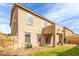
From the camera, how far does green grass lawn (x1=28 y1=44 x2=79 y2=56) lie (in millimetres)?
4426

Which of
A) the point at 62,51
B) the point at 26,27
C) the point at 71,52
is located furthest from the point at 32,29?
the point at 71,52

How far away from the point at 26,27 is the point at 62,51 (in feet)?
3.05

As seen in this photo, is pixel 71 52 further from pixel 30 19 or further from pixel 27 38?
pixel 30 19

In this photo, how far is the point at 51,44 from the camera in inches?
177

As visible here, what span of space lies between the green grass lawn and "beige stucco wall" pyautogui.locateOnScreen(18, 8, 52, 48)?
231 millimetres

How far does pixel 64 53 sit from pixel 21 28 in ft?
3.48

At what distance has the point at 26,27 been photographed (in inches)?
174

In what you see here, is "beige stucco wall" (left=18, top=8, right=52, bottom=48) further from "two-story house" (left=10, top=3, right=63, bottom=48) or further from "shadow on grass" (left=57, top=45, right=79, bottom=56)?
"shadow on grass" (left=57, top=45, right=79, bottom=56)

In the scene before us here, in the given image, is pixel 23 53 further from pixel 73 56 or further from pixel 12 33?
pixel 73 56

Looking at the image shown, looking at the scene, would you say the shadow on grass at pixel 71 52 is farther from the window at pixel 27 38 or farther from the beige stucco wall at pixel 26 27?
the window at pixel 27 38

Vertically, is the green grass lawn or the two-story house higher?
the two-story house

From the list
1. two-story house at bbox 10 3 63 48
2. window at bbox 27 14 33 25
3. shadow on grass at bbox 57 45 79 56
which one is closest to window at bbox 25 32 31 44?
two-story house at bbox 10 3 63 48

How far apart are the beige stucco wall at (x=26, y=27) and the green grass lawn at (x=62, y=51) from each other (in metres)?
0.23

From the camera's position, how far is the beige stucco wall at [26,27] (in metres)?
4.40
